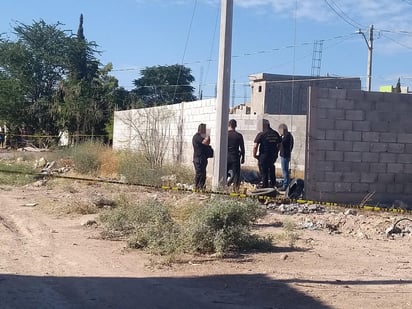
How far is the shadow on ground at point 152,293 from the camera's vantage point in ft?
23.3

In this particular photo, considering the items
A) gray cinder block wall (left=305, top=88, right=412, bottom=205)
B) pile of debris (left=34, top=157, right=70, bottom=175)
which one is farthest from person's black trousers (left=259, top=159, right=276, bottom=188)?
pile of debris (left=34, top=157, right=70, bottom=175)

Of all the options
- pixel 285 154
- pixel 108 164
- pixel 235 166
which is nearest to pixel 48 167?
pixel 108 164

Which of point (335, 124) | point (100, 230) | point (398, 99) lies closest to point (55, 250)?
point (100, 230)

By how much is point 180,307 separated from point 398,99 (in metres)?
10.2

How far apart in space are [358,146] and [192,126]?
7458 mm

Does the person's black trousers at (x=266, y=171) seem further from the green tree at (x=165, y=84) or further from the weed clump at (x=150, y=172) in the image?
the green tree at (x=165, y=84)

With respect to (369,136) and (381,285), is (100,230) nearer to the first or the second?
(381,285)

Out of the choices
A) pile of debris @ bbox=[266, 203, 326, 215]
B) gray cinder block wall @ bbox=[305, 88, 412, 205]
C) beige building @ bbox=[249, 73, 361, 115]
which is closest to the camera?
pile of debris @ bbox=[266, 203, 326, 215]

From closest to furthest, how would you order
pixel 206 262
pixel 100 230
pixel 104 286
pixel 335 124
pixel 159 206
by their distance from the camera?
pixel 104 286 → pixel 206 262 → pixel 159 206 → pixel 100 230 → pixel 335 124

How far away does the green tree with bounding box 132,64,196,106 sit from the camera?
6063 cm

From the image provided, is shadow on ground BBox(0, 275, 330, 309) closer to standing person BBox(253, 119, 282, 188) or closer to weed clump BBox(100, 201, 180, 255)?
weed clump BBox(100, 201, 180, 255)

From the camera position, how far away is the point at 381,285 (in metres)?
8.15

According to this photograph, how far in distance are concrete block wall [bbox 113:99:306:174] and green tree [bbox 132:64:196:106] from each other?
3255cm

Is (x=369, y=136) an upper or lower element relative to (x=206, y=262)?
upper
